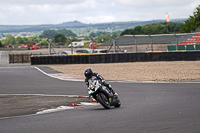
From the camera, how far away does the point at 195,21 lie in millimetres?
89125

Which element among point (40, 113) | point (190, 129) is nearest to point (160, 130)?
point (190, 129)

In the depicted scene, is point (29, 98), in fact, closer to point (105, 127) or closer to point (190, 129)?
point (105, 127)

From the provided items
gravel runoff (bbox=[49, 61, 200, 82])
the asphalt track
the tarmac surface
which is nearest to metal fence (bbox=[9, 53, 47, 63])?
gravel runoff (bbox=[49, 61, 200, 82])

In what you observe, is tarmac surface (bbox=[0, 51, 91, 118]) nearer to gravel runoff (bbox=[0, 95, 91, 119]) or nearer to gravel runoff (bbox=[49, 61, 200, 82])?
gravel runoff (bbox=[0, 95, 91, 119])

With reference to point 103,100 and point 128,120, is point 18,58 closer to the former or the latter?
point 103,100

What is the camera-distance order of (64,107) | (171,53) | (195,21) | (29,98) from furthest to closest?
(195,21) → (171,53) → (29,98) → (64,107)

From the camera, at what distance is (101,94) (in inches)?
371

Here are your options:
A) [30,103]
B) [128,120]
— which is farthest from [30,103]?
[128,120]

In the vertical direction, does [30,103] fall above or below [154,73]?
below

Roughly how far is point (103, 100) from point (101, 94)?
0.20 metres

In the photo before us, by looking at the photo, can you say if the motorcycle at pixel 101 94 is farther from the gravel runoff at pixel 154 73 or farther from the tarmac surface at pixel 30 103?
the gravel runoff at pixel 154 73

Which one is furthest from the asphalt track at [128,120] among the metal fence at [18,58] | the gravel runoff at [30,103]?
the metal fence at [18,58]

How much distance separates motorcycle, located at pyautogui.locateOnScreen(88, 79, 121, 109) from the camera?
30.7 feet

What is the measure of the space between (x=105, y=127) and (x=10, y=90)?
934 cm
